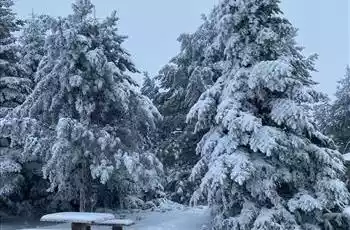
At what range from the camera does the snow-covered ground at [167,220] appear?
14062 millimetres

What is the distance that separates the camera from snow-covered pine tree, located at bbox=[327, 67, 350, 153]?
25.6 metres

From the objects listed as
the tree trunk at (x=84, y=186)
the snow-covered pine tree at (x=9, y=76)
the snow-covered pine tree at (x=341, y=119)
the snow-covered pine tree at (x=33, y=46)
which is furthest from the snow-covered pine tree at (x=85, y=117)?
the snow-covered pine tree at (x=341, y=119)

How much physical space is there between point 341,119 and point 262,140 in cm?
1623

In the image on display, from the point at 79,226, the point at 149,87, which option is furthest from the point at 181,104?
the point at 79,226

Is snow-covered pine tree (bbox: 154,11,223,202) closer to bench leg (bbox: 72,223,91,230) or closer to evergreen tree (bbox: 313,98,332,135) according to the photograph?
bench leg (bbox: 72,223,91,230)

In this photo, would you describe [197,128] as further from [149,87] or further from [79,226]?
[149,87]

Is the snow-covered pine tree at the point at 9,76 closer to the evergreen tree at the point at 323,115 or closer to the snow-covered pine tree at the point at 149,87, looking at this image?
the snow-covered pine tree at the point at 149,87

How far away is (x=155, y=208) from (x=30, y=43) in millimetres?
7105

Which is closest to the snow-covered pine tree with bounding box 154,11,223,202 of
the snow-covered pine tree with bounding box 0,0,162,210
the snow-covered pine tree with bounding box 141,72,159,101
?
the snow-covered pine tree with bounding box 141,72,159,101

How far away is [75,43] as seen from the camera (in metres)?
13.9

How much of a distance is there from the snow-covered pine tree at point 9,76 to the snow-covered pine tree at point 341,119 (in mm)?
15167

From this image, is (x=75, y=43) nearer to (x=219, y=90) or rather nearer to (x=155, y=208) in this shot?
(x=219, y=90)

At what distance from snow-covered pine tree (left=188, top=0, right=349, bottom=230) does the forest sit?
3 centimetres

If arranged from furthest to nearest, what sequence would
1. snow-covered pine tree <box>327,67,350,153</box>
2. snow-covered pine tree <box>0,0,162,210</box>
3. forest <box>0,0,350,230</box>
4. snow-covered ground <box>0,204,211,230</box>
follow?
snow-covered pine tree <box>327,67,350,153</box> → snow-covered ground <box>0,204,211,230</box> → snow-covered pine tree <box>0,0,162,210</box> → forest <box>0,0,350,230</box>
